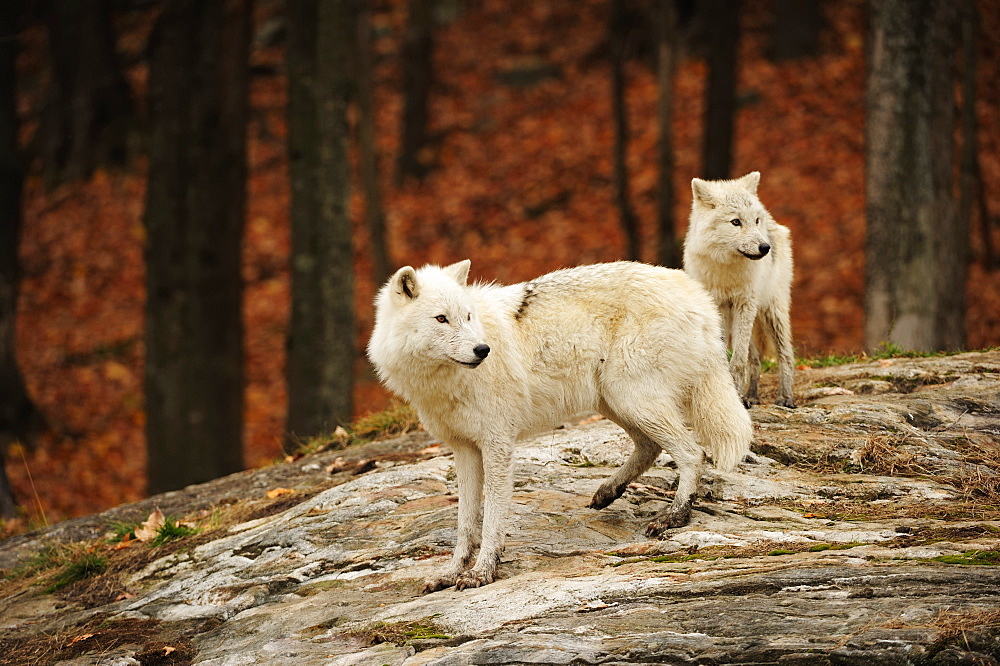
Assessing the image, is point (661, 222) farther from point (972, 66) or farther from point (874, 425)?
point (874, 425)

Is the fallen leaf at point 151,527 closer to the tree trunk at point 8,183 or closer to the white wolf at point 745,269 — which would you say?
the white wolf at point 745,269

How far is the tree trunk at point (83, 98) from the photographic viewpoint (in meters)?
22.8

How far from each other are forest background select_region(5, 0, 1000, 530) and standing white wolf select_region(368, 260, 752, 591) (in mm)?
11318

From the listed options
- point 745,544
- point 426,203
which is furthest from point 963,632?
point 426,203

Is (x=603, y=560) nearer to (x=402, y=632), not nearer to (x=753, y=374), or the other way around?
(x=402, y=632)

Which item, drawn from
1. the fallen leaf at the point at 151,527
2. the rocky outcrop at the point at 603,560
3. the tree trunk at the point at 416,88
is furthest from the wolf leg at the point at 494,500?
the tree trunk at the point at 416,88

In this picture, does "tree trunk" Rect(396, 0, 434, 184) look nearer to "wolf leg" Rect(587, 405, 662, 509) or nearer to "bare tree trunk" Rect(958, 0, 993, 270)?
"bare tree trunk" Rect(958, 0, 993, 270)

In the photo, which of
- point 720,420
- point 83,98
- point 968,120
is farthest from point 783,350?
point 83,98

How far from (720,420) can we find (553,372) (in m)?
1.05

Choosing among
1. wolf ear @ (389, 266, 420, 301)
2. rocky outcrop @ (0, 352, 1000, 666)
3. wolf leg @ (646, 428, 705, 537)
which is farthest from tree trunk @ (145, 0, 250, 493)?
wolf leg @ (646, 428, 705, 537)

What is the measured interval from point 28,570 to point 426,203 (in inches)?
678

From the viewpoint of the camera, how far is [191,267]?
1284 centimetres

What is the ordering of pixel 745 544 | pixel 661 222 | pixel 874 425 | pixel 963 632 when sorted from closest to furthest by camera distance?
pixel 963 632
pixel 745 544
pixel 874 425
pixel 661 222

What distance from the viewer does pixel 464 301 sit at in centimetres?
575
